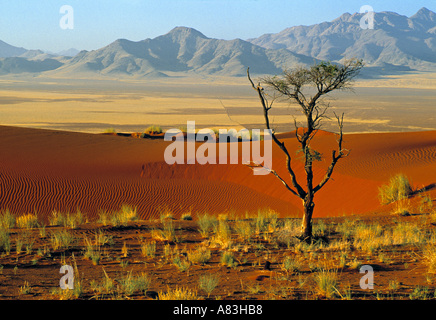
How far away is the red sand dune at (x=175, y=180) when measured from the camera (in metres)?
16.7

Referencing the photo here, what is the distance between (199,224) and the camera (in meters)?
11.4

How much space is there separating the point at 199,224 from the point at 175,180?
8642mm

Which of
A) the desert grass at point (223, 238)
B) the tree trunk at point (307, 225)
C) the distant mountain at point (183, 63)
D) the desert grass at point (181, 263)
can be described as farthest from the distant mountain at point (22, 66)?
the desert grass at point (181, 263)

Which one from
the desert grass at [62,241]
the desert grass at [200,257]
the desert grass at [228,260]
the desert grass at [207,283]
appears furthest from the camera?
the desert grass at [62,241]

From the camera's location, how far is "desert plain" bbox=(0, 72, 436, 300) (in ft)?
22.6

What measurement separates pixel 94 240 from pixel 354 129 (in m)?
36.1

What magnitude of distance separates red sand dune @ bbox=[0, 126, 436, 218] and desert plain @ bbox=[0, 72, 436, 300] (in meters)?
0.07

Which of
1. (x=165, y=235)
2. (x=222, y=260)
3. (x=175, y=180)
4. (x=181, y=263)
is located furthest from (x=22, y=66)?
(x=222, y=260)

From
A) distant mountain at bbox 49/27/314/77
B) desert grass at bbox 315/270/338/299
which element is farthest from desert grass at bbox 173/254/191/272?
distant mountain at bbox 49/27/314/77

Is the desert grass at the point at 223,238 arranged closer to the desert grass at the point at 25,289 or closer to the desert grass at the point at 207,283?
the desert grass at the point at 207,283

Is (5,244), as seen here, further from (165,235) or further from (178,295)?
(178,295)

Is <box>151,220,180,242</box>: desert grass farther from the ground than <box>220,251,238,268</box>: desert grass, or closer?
closer

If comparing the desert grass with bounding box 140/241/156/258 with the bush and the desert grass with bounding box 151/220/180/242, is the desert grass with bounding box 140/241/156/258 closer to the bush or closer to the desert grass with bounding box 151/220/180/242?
the desert grass with bounding box 151/220/180/242

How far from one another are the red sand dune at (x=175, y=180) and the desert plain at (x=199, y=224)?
0.07 meters
